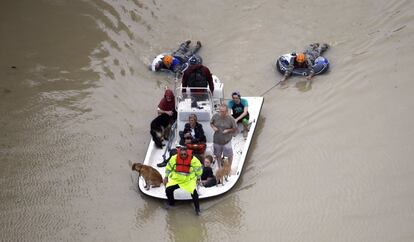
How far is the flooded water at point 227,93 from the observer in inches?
428

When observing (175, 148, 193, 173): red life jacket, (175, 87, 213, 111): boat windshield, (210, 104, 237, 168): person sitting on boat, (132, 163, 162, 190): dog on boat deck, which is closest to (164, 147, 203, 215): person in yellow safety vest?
(175, 148, 193, 173): red life jacket

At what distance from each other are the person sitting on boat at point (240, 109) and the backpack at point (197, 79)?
2.23ft

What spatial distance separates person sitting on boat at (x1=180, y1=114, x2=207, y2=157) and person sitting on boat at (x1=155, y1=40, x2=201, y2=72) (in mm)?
3217

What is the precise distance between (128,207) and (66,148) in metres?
2.42

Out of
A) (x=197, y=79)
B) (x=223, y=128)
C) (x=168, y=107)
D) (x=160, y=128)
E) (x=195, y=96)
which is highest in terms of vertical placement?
(x=197, y=79)

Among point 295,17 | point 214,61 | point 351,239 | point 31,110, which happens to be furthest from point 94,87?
point 351,239

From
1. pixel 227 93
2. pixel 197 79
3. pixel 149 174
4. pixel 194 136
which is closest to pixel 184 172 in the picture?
pixel 149 174

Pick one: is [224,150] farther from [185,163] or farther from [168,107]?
[168,107]

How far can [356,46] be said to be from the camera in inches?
598

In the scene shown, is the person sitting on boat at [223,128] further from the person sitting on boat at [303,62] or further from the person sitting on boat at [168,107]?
the person sitting on boat at [303,62]

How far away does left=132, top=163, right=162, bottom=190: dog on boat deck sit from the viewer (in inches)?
424

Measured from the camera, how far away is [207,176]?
1118 centimetres

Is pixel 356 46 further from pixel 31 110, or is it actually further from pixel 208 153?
pixel 31 110

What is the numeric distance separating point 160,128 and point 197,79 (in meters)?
1.28
